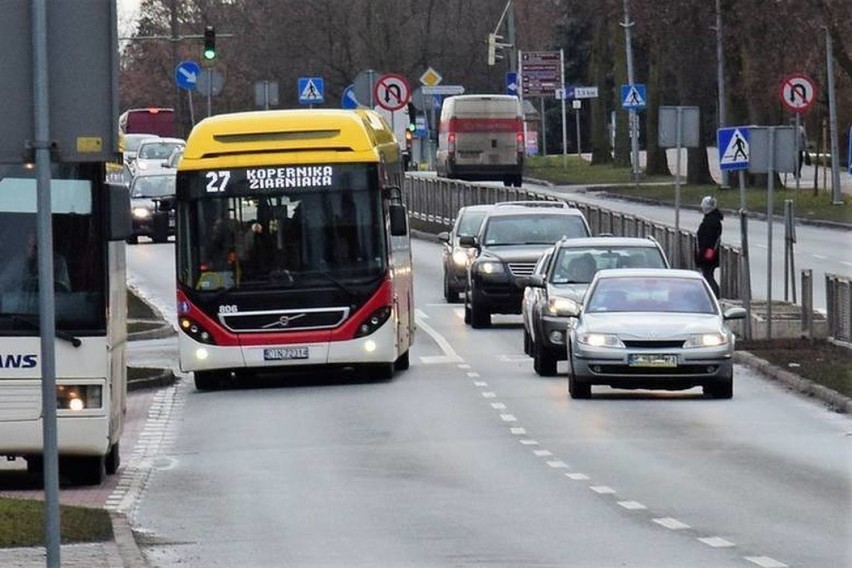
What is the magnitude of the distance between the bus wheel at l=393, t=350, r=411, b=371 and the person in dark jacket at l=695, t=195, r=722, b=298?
1010 centimetres

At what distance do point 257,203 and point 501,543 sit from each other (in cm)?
1420

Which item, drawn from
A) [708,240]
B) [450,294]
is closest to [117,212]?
[708,240]

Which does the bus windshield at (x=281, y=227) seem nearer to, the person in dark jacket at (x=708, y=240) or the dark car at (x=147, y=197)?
the person in dark jacket at (x=708, y=240)

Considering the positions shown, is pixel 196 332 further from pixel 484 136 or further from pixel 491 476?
pixel 484 136

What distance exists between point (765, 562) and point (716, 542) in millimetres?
1033

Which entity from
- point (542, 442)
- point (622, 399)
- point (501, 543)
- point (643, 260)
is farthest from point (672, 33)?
point (501, 543)

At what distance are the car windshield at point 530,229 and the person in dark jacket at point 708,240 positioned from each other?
2595 mm

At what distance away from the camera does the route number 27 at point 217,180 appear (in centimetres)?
2792

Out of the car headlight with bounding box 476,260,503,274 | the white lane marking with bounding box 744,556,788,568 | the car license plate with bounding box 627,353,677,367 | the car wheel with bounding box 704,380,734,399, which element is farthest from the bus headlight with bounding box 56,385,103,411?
the car headlight with bounding box 476,260,503,274

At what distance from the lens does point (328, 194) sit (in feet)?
91.5

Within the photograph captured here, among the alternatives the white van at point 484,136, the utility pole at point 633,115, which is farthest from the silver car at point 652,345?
the white van at point 484,136

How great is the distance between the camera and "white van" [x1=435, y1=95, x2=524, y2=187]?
249ft

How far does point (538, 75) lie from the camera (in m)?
90.5

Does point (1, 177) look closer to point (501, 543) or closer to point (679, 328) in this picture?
point (501, 543)
